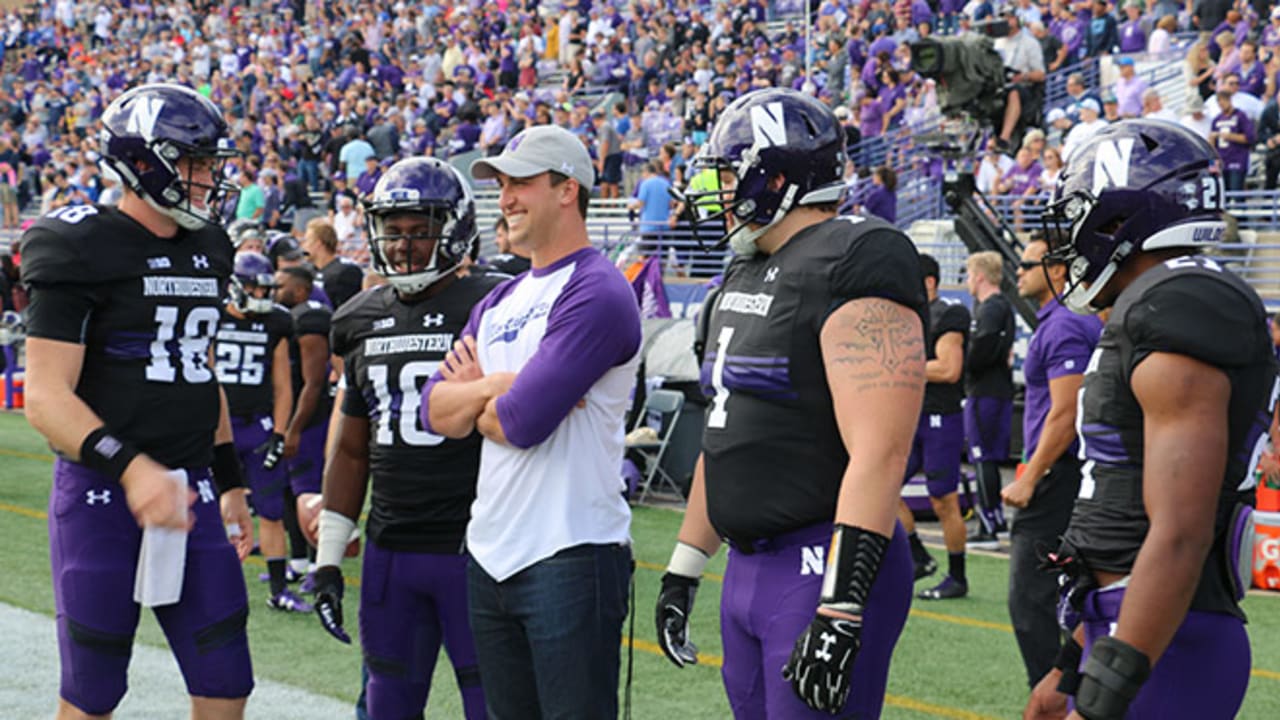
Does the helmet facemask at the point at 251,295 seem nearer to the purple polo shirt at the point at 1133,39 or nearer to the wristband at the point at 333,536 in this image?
the wristband at the point at 333,536

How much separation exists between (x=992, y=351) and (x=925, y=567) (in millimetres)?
1408

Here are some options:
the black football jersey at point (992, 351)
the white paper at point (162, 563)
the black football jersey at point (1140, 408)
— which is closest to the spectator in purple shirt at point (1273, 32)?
the black football jersey at point (992, 351)

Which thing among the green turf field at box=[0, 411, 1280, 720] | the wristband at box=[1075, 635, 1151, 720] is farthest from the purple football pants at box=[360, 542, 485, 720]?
the wristband at box=[1075, 635, 1151, 720]

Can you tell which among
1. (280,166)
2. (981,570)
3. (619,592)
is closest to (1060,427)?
(619,592)

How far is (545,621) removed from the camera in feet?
11.8

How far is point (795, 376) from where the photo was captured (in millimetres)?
3236

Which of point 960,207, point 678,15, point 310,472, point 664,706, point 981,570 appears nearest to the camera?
point 664,706

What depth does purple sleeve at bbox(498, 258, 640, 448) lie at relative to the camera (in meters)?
3.57

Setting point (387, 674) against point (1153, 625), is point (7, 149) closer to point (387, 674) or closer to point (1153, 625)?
point (387, 674)

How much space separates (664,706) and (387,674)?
208 cm

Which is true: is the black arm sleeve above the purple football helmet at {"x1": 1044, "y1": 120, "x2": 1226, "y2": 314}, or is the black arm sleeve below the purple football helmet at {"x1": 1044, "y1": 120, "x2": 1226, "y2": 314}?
below

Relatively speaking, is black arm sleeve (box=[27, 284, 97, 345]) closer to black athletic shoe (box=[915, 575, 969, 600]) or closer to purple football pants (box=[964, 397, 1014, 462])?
black athletic shoe (box=[915, 575, 969, 600])

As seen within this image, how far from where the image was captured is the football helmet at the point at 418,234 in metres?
4.55

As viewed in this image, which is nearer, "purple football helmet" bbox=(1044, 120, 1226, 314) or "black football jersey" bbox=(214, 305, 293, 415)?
"purple football helmet" bbox=(1044, 120, 1226, 314)
